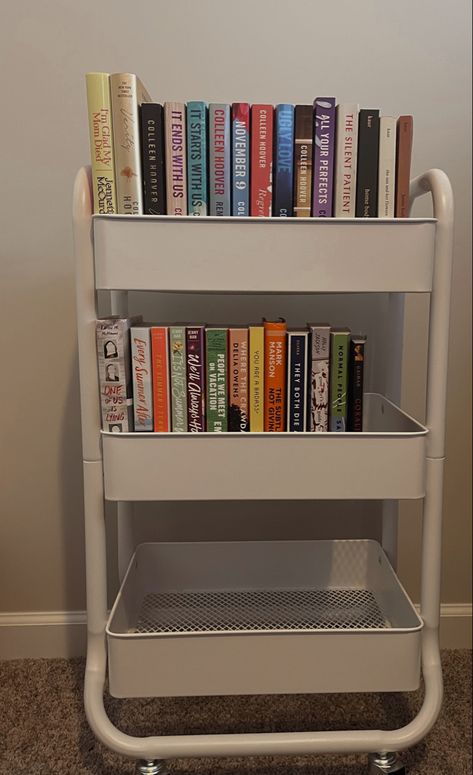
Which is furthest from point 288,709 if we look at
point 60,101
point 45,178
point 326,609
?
point 60,101

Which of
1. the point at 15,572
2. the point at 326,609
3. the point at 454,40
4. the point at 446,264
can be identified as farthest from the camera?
the point at 15,572

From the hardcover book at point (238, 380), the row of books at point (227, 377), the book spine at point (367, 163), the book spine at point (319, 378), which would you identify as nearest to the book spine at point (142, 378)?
the row of books at point (227, 377)

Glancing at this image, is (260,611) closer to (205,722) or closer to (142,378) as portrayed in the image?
(205,722)

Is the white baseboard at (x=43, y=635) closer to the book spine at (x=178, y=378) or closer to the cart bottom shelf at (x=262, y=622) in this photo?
the cart bottom shelf at (x=262, y=622)

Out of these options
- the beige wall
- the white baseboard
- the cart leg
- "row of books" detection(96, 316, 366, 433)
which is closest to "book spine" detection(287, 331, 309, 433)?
"row of books" detection(96, 316, 366, 433)

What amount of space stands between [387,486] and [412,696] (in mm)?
537

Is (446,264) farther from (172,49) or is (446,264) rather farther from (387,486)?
(172,49)

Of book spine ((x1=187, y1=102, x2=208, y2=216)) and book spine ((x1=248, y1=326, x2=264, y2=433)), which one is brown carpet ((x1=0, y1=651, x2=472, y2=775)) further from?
book spine ((x1=187, y1=102, x2=208, y2=216))

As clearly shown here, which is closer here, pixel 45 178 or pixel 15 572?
pixel 45 178

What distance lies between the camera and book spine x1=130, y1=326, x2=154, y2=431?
83cm

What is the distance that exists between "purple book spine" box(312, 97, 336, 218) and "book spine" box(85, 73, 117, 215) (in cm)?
26

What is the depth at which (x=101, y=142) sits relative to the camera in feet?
2.61

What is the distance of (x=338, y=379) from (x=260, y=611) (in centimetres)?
42

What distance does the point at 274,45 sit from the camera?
1.11 metres
